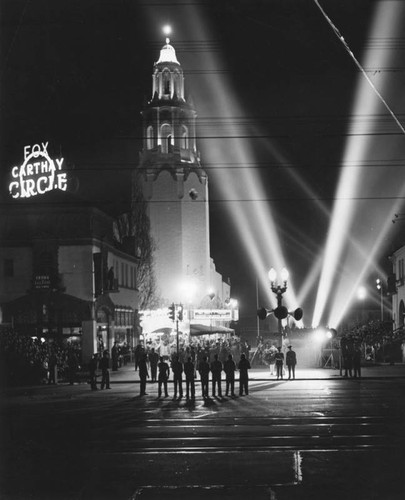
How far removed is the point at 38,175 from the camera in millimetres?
49562

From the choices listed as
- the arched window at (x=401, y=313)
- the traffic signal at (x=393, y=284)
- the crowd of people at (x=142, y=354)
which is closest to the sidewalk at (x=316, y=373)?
the crowd of people at (x=142, y=354)

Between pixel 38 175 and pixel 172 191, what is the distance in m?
23.2

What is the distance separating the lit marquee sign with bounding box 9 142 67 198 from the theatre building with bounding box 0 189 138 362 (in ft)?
4.33

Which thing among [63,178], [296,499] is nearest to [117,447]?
[296,499]

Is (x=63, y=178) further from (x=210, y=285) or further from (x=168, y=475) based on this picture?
(x=168, y=475)

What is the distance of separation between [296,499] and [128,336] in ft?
161

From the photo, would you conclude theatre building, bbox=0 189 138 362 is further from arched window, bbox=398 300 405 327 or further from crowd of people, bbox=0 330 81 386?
arched window, bbox=398 300 405 327

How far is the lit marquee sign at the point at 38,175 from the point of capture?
4925 cm

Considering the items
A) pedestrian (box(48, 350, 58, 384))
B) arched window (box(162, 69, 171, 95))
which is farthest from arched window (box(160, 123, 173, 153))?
pedestrian (box(48, 350, 58, 384))

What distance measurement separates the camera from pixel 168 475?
12.0 metres

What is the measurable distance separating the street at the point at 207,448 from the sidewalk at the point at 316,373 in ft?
28.7

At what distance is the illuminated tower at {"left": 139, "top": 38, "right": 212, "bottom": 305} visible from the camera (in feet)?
228

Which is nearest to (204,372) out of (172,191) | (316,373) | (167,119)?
(316,373)

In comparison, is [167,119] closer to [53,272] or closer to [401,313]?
[401,313]
